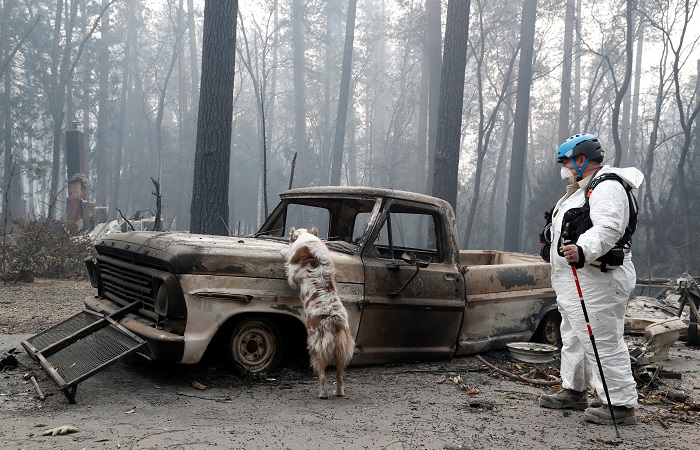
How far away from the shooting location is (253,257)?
4.94 metres

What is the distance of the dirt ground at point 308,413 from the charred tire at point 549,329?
1462 mm

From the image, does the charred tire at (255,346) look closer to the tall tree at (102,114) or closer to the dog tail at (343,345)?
the dog tail at (343,345)

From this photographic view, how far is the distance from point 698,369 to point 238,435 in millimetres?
5637

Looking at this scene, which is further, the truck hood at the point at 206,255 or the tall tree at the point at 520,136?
the tall tree at the point at 520,136

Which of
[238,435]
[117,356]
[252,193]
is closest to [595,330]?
[238,435]

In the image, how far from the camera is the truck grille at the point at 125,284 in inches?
195

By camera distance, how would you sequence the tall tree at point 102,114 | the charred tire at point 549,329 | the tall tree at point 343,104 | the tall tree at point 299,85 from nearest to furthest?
the charred tire at point 549,329
the tall tree at point 343,104
the tall tree at point 102,114
the tall tree at point 299,85

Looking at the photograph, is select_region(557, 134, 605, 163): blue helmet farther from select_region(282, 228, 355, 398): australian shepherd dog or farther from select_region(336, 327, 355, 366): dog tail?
select_region(336, 327, 355, 366): dog tail

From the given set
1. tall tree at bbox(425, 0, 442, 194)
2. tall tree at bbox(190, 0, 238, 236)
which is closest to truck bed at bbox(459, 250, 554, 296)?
tall tree at bbox(190, 0, 238, 236)

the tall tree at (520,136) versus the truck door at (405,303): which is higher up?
the tall tree at (520,136)

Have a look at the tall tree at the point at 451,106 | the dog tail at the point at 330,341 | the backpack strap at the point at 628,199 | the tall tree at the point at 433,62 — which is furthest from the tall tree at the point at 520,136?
the dog tail at the point at 330,341

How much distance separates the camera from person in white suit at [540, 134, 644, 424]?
14.1 ft

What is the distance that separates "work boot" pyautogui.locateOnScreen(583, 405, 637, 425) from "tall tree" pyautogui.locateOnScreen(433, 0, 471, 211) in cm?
840

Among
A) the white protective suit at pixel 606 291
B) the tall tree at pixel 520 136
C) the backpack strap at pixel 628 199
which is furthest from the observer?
the tall tree at pixel 520 136
